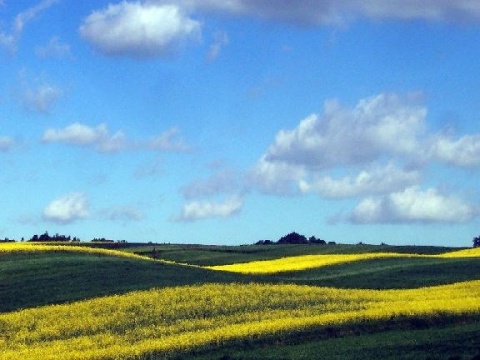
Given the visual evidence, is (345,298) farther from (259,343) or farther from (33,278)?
(33,278)

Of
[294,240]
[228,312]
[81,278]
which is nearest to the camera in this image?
[228,312]

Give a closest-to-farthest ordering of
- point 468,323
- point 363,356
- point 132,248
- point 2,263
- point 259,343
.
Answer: point 363,356 → point 259,343 → point 468,323 → point 2,263 → point 132,248

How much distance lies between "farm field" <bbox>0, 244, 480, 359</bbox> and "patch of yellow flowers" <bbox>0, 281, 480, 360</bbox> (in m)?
0.06

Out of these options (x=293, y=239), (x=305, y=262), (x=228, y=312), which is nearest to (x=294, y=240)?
(x=293, y=239)

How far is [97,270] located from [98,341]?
18600 millimetres

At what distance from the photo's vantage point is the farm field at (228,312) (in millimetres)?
32594

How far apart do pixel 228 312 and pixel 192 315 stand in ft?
5.47

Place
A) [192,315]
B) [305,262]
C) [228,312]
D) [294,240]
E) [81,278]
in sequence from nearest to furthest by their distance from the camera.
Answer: [192,315] < [228,312] < [81,278] < [305,262] < [294,240]

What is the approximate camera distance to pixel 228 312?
41.3 m

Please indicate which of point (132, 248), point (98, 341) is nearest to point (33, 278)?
point (98, 341)

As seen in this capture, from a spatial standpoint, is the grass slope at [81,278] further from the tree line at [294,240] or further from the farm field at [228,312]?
the tree line at [294,240]

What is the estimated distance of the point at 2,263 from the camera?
6328 centimetres

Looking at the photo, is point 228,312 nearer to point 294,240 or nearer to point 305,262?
point 305,262

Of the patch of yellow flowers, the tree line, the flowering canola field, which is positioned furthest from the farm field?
the tree line
